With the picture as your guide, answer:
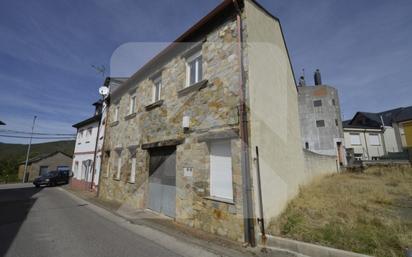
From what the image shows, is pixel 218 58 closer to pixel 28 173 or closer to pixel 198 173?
pixel 198 173

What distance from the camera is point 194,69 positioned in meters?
6.83

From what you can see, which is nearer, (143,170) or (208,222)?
(208,222)

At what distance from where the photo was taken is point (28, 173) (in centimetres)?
2955

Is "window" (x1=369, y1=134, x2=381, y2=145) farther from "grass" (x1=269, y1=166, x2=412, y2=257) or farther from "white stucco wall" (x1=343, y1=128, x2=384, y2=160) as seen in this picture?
"grass" (x1=269, y1=166, x2=412, y2=257)

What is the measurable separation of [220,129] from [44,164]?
38.9 meters

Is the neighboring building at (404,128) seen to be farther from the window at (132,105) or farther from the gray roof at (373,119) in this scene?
the window at (132,105)

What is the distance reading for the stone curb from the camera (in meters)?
3.22

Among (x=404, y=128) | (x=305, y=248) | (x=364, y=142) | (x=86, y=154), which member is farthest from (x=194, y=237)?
(x=364, y=142)

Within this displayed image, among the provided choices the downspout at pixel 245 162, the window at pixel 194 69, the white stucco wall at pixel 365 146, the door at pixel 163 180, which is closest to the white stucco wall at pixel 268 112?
the downspout at pixel 245 162

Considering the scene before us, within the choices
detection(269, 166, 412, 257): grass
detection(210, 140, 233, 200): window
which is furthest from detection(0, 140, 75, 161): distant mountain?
detection(269, 166, 412, 257): grass

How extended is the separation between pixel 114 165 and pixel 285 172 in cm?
922

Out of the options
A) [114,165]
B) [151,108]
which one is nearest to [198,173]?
[151,108]

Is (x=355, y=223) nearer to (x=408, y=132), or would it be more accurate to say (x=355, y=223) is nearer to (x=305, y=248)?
(x=305, y=248)

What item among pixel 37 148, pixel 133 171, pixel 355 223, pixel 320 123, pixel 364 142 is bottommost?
pixel 355 223
